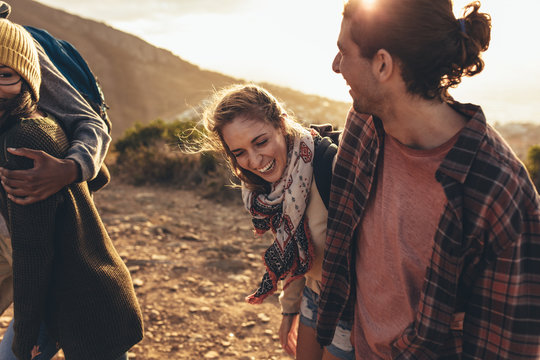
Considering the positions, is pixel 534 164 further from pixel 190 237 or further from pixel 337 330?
pixel 337 330

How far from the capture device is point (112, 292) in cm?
158

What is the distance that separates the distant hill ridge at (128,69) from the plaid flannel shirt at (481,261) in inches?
1325

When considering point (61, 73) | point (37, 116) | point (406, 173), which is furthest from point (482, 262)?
point (61, 73)

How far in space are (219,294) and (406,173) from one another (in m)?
2.76

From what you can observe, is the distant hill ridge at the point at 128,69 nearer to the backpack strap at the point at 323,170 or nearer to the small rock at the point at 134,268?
the small rock at the point at 134,268

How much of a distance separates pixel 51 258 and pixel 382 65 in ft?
4.43

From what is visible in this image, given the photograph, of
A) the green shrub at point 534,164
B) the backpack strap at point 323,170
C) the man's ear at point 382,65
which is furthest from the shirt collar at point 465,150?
the green shrub at point 534,164

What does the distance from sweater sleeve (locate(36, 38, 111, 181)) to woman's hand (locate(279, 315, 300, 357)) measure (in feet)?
4.06

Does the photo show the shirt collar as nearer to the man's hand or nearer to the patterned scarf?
the patterned scarf

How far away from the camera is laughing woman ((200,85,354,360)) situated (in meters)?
A: 1.82

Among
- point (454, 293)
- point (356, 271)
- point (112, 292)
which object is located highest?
point (454, 293)

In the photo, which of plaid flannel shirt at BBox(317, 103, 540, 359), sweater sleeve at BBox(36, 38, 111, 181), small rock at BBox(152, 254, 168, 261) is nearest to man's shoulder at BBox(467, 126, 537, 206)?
plaid flannel shirt at BBox(317, 103, 540, 359)

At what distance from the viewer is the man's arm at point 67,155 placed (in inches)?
53.9

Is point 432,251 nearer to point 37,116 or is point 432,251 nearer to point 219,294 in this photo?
point 37,116
